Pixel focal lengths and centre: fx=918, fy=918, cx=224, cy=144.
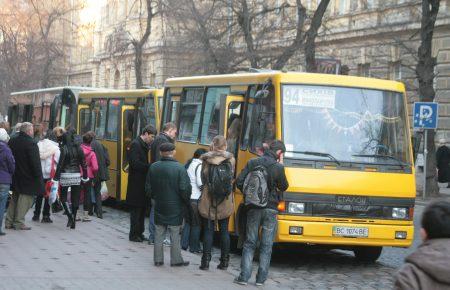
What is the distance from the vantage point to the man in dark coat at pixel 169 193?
11281 mm

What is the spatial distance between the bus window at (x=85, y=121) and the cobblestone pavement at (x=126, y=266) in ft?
29.2

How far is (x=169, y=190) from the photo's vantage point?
37.0ft

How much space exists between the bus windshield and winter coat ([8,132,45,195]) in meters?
4.34

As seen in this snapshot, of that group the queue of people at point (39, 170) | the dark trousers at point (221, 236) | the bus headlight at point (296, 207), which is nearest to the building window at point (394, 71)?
the queue of people at point (39, 170)

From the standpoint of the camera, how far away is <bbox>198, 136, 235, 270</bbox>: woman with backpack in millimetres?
11273

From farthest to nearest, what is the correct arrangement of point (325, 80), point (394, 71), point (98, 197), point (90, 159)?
point (394, 71) → point (98, 197) → point (90, 159) → point (325, 80)

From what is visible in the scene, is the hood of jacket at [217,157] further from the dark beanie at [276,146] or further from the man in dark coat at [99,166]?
the man in dark coat at [99,166]

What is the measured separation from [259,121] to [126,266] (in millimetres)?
3168

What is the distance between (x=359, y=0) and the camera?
125 ft

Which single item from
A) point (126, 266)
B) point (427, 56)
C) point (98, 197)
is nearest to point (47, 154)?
point (98, 197)

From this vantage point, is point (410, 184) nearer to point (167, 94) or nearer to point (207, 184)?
point (207, 184)

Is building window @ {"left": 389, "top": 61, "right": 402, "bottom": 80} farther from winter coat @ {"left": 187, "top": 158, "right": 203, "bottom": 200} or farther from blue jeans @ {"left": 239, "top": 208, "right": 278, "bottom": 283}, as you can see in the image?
blue jeans @ {"left": 239, "top": 208, "right": 278, "bottom": 283}

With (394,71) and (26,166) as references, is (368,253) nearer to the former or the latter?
(26,166)

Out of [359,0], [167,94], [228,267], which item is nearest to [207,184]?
[228,267]
